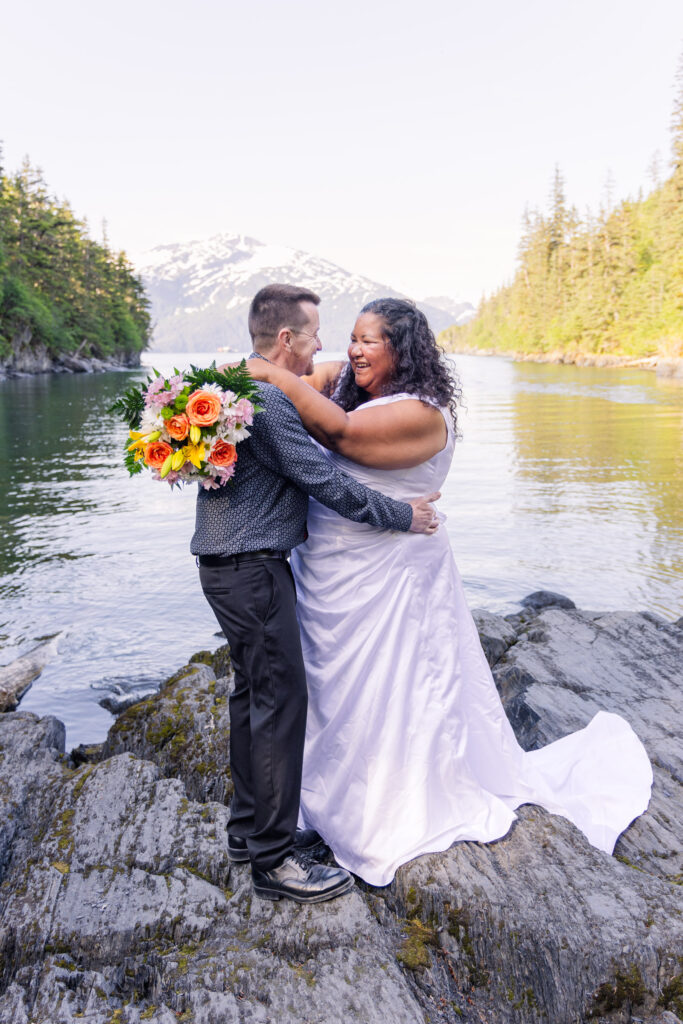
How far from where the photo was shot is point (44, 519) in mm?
14602

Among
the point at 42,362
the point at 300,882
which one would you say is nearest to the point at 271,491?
the point at 300,882

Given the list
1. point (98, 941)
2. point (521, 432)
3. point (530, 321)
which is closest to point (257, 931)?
point (98, 941)

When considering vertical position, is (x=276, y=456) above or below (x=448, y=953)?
above

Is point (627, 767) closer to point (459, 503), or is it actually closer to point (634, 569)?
point (634, 569)

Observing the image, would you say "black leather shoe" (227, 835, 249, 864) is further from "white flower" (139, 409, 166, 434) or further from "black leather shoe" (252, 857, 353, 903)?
"white flower" (139, 409, 166, 434)

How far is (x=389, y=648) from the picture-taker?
3.38 metres

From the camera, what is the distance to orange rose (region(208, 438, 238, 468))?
2.87 metres

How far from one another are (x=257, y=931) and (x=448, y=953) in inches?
28.3

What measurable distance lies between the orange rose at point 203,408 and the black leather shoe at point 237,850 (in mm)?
1842

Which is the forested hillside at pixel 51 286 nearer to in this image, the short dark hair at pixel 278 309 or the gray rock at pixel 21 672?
the gray rock at pixel 21 672

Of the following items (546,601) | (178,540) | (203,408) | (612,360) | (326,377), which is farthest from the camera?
(612,360)

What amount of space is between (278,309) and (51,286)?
7236cm

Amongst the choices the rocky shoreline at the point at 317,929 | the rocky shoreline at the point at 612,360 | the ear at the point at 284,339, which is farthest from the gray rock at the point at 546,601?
the rocky shoreline at the point at 612,360

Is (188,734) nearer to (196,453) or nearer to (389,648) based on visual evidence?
(389,648)
